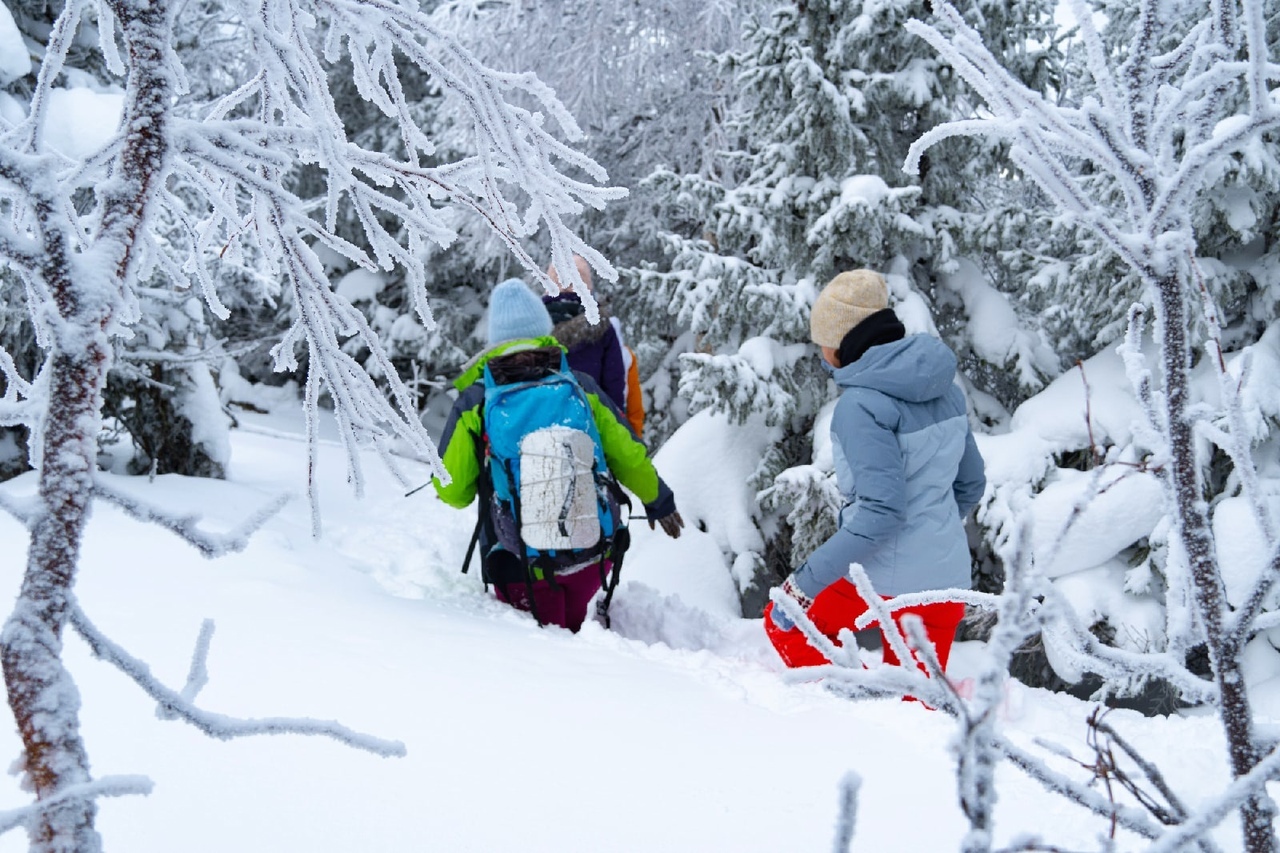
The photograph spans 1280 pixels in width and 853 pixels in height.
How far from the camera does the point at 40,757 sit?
97 cm

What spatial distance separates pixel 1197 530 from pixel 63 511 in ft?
4.45

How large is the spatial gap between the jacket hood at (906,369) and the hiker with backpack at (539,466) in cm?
130

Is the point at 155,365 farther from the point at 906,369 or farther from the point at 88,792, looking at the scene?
the point at 88,792

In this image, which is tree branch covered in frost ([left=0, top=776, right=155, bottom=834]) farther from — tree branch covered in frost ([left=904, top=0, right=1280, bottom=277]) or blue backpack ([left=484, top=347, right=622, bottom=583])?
blue backpack ([left=484, top=347, right=622, bottom=583])

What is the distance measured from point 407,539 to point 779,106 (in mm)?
4162

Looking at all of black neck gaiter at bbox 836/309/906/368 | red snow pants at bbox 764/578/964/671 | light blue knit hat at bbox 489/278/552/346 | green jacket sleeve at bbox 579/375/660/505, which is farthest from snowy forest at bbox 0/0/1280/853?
black neck gaiter at bbox 836/309/906/368

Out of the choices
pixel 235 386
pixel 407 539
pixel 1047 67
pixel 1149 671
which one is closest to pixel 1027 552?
pixel 1149 671

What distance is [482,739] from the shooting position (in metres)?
2.02

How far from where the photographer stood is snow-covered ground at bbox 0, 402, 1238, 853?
64.4 inches

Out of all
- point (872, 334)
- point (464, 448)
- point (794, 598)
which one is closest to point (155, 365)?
point (464, 448)

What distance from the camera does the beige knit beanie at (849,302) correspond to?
3229 millimetres

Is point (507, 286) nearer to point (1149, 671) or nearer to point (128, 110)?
point (128, 110)

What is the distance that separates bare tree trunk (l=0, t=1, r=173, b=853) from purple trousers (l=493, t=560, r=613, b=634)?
9.93 ft

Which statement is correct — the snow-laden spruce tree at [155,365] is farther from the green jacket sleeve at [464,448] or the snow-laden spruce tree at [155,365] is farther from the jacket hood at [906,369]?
the jacket hood at [906,369]
